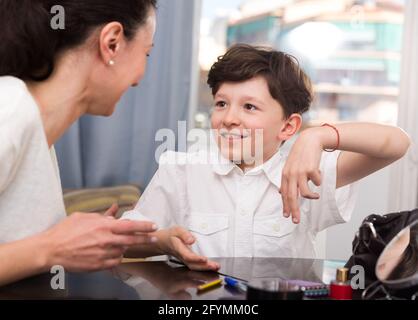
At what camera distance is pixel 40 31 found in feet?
2.73

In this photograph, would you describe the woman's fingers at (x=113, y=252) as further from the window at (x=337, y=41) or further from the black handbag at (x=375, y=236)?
the window at (x=337, y=41)

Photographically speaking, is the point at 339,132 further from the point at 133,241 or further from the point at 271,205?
the point at 133,241

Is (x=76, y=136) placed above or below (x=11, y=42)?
below

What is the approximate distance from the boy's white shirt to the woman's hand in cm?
44

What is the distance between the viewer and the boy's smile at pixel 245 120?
119cm

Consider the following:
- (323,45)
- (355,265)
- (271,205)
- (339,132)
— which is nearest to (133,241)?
(355,265)

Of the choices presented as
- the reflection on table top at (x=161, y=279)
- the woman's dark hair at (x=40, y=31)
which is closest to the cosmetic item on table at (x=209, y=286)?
the reflection on table top at (x=161, y=279)

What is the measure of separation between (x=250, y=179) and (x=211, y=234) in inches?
5.5

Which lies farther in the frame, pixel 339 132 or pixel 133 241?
pixel 339 132

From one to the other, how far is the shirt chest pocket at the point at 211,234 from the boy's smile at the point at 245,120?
13 centimetres

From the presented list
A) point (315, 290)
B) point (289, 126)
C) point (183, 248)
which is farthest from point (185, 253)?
point (289, 126)

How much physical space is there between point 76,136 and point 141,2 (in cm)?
83

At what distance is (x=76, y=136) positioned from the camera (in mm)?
1681

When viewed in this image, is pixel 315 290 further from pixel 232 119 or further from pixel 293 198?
pixel 232 119
